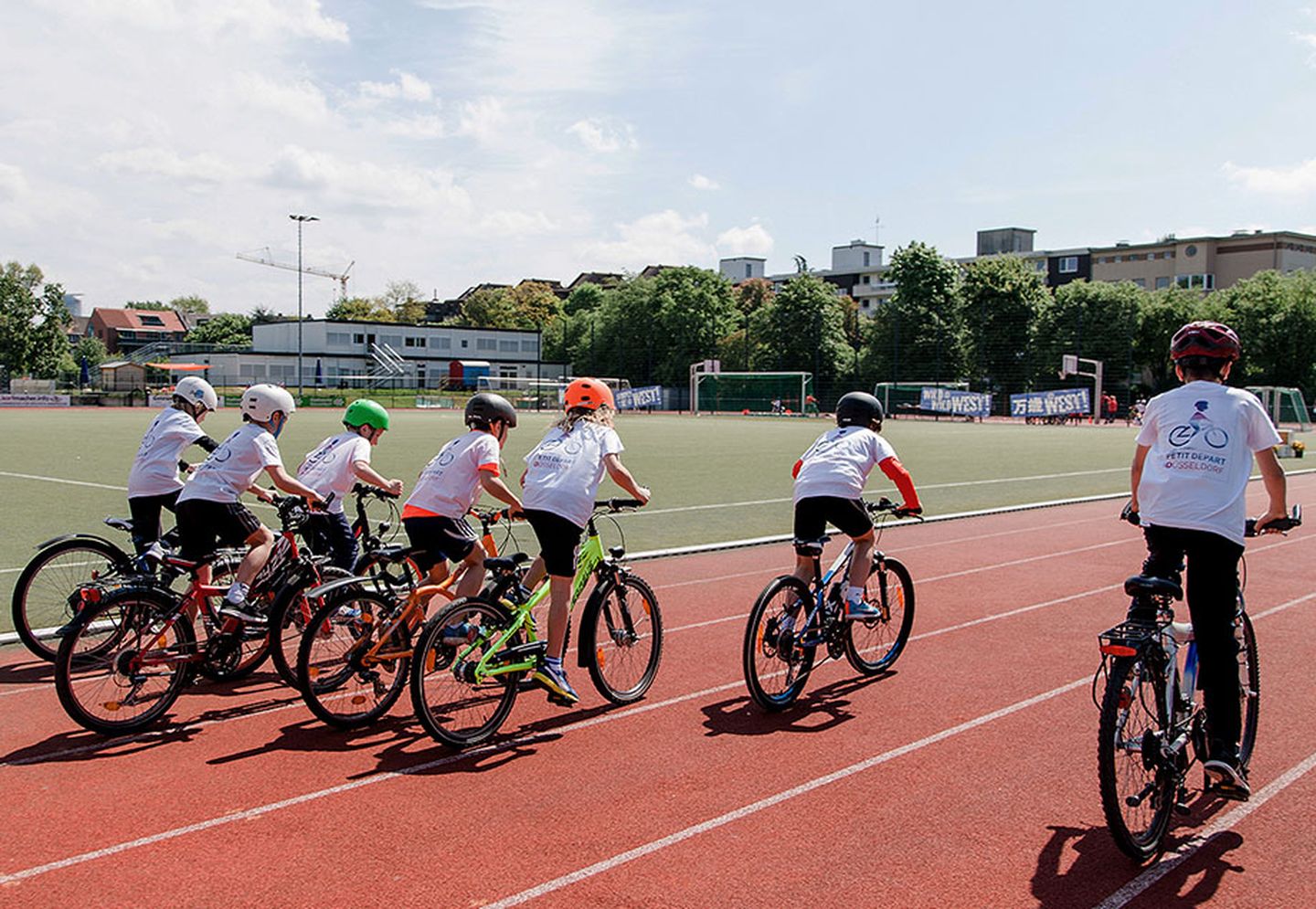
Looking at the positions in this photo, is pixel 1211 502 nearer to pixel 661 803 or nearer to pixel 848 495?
pixel 848 495

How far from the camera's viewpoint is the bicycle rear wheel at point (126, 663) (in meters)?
5.32

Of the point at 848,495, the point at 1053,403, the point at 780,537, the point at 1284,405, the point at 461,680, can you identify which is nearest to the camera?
the point at 461,680

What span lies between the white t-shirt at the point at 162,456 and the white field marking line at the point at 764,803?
460cm

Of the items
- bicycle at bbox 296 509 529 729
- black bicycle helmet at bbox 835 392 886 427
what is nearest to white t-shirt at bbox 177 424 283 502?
bicycle at bbox 296 509 529 729

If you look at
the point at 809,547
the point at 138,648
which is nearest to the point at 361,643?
the point at 138,648

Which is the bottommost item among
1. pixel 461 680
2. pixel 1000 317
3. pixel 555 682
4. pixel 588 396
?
A: pixel 555 682

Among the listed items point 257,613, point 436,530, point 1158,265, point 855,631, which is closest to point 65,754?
point 257,613

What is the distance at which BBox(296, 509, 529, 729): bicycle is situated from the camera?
5453 millimetres

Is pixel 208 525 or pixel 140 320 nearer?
pixel 208 525

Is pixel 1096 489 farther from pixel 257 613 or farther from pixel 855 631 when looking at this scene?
pixel 257 613

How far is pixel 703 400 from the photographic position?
7506 centimetres

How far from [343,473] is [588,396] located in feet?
6.58

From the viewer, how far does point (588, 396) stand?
597cm

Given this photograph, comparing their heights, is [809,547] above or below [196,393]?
below
